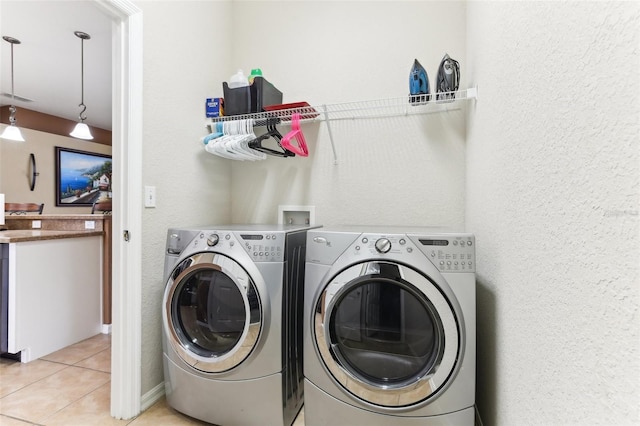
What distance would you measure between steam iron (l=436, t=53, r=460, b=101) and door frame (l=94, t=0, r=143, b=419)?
4.92 feet

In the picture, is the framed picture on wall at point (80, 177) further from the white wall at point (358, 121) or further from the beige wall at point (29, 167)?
the white wall at point (358, 121)

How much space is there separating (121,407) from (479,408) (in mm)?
1614

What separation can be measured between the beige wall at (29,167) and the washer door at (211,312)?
16.2ft

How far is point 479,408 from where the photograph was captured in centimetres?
129

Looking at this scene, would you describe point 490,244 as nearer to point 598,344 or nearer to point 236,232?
point 598,344

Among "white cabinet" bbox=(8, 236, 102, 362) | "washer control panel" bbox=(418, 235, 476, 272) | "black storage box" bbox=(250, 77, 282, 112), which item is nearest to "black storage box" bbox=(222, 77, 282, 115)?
"black storage box" bbox=(250, 77, 282, 112)

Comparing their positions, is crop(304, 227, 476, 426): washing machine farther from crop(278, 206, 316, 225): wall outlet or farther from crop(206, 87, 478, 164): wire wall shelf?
crop(206, 87, 478, 164): wire wall shelf

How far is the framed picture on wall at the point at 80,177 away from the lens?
5.02 metres

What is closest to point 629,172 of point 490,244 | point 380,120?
point 490,244

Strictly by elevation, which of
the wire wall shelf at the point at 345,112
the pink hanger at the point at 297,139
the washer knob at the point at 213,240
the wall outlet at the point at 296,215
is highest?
the wire wall shelf at the point at 345,112

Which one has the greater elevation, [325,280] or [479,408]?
[325,280]

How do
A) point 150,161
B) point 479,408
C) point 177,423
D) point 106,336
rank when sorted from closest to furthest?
point 479,408 < point 177,423 < point 150,161 < point 106,336

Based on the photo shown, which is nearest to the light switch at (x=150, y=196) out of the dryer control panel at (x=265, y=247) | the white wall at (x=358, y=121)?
the dryer control panel at (x=265, y=247)

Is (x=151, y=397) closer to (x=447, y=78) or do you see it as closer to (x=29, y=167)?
(x=447, y=78)
